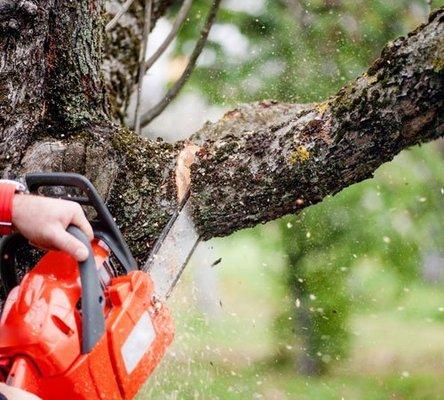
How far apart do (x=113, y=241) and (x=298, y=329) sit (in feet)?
11.3

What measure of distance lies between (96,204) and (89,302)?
0.23 meters

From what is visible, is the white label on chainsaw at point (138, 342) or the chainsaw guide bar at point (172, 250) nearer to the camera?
the white label on chainsaw at point (138, 342)

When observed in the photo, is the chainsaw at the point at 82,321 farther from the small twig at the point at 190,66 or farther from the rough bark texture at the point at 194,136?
the small twig at the point at 190,66

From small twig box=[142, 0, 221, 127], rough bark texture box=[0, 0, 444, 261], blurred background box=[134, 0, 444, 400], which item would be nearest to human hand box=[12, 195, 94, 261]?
rough bark texture box=[0, 0, 444, 261]

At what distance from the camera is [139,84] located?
107 inches

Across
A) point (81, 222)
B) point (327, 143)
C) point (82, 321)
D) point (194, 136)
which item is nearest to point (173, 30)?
point (194, 136)

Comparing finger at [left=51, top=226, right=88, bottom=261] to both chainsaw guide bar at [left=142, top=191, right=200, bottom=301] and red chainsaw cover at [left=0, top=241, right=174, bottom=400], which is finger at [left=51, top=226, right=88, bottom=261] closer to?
red chainsaw cover at [left=0, top=241, right=174, bottom=400]

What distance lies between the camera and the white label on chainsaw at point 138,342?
4.49 feet

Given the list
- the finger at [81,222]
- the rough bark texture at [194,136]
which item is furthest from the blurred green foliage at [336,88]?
the finger at [81,222]

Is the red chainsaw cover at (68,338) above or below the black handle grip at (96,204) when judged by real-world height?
below

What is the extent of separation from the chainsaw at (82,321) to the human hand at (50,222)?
1.1 inches

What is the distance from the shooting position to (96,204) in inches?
55.8

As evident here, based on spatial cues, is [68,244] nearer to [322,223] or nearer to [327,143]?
[327,143]

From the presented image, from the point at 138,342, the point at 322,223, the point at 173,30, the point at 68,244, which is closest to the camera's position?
the point at 68,244
